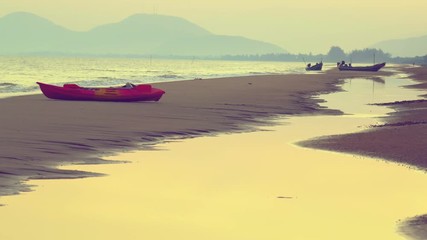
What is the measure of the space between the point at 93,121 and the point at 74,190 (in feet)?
47.5

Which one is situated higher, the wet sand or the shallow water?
the shallow water

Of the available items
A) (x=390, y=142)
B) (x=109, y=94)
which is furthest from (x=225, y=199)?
(x=109, y=94)

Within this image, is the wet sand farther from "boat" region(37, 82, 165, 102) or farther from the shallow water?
"boat" region(37, 82, 165, 102)

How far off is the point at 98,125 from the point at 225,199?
45.0ft

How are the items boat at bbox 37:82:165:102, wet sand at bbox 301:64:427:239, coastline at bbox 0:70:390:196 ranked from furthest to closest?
boat at bbox 37:82:165:102 → wet sand at bbox 301:64:427:239 → coastline at bbox 0:70:390:196

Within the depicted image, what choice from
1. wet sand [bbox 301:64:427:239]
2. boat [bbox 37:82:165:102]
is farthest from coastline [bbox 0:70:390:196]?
wet sand [bbox 301:64:427:239]

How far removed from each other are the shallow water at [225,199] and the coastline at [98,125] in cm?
107

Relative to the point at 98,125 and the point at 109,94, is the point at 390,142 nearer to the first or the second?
the point at 98,125

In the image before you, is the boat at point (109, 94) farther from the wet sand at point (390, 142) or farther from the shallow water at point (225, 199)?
the shallow water at point (225, 199)

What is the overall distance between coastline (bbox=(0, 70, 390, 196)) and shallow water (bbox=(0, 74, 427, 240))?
1.07m

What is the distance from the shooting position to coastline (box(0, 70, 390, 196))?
1781 cm

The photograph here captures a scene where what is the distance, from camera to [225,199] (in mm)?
14328

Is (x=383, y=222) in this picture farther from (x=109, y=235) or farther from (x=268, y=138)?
(x=268, y=138)

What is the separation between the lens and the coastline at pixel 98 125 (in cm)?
1781
